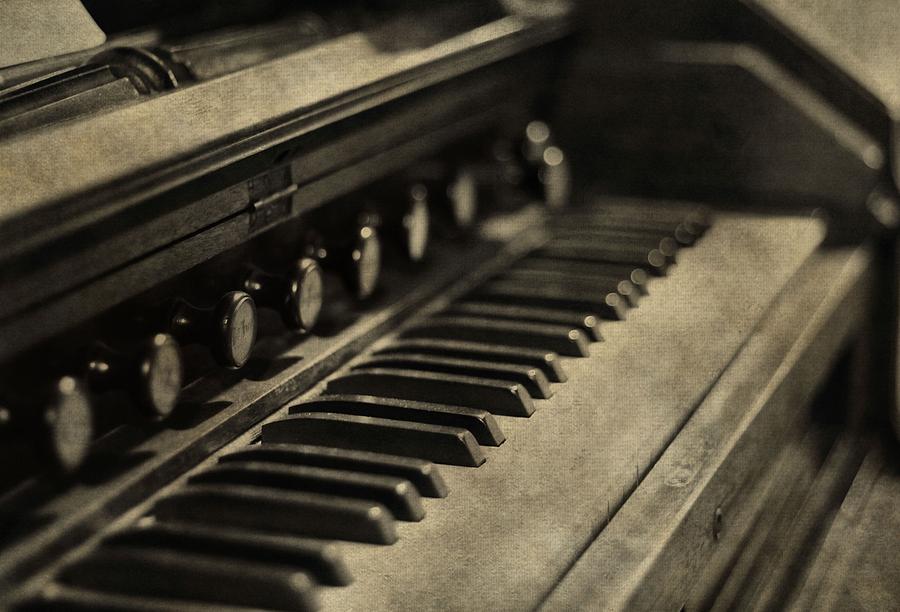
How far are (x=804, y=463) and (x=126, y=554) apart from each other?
5.50 feet

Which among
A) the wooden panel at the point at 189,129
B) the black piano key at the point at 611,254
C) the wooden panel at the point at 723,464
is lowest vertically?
the wooden panel at the point at 723,464

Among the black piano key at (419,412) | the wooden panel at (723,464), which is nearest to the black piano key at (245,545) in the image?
the wooden panel at (723,464)

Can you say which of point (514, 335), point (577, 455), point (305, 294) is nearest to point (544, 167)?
point (514, 335)

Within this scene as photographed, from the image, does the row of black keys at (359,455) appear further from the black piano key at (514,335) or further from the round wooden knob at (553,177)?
the round wooden knob at (553,177)

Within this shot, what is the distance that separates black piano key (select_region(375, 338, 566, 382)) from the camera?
1.59 meters

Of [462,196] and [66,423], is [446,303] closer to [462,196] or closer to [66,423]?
[462,196]

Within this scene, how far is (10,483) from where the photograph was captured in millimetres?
1151

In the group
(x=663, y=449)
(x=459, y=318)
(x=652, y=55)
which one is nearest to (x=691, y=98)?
(x=652, y=55)

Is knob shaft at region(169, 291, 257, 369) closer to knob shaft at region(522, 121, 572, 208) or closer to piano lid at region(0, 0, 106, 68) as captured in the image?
piano lid at region(0, 0, 106, 68)

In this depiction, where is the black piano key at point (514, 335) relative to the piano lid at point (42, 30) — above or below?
below

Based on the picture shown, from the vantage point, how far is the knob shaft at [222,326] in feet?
4.45

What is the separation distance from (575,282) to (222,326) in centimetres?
79

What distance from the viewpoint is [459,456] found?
1.33m

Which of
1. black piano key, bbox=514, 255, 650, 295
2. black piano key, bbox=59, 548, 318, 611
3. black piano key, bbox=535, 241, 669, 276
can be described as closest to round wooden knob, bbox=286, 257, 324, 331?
black piano key, bbox=59, 548, 318, 611
